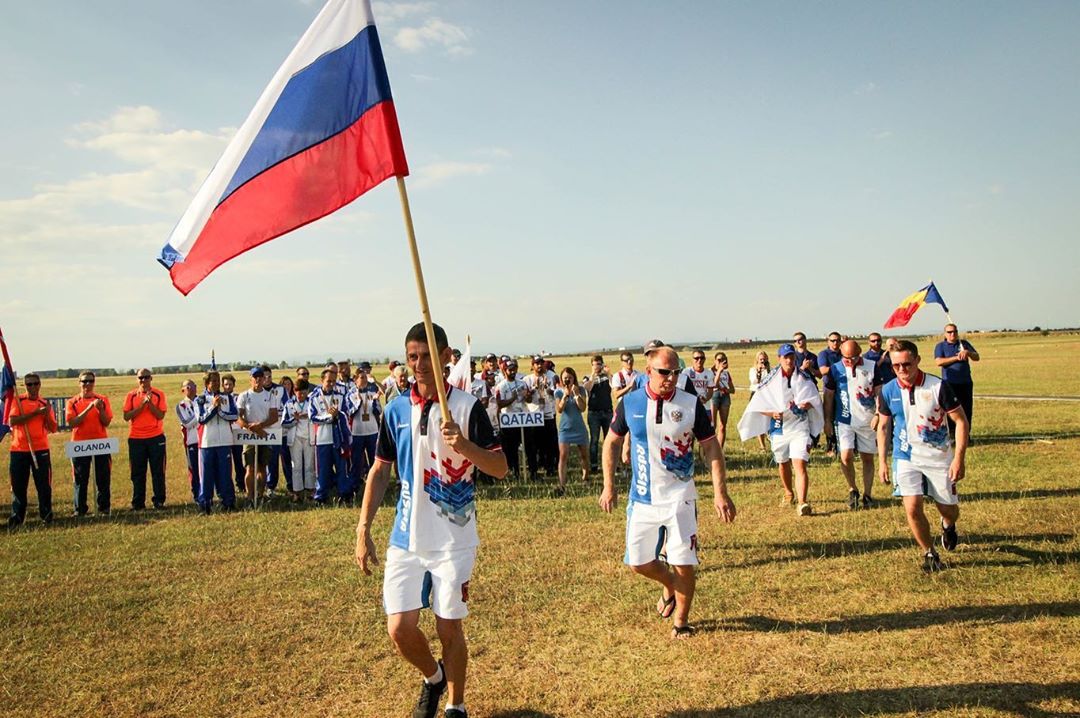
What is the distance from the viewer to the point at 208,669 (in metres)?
6.01

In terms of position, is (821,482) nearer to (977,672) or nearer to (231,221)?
(977,672)

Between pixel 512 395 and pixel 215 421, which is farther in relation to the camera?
pixel 512 395

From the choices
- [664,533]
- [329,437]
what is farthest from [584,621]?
[329,437]

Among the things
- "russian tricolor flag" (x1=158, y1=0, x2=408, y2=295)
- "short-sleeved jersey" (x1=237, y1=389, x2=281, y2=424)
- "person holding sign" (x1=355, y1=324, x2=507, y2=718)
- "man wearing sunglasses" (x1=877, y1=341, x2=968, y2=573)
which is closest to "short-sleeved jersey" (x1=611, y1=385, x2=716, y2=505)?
"person holding sign" (x1=355, y1=324, x2=507, y2=718)

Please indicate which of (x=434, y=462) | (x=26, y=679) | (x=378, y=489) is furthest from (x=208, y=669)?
(x=434, y=462)

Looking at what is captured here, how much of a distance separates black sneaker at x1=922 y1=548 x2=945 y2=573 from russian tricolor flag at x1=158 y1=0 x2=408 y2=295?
6.86 m

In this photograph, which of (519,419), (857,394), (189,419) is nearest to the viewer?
(857,394)

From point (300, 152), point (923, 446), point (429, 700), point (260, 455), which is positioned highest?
point (300, 152)

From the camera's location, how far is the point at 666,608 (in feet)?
21.8

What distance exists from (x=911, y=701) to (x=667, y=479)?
2.39 m

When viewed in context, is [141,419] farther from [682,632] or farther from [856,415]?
[856,415]

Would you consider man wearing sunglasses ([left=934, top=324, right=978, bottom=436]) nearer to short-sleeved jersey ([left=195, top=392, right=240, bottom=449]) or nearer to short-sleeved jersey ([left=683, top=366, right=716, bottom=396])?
short-sleeved jersey ([left=683, top=366, right=716, bottom=396])

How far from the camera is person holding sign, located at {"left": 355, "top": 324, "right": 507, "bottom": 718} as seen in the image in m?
4.56

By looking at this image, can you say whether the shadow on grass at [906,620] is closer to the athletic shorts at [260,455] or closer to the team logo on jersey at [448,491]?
the team logo on jersey at [448,491]
